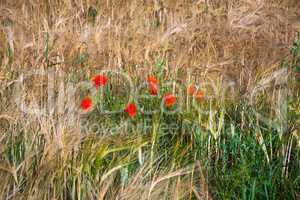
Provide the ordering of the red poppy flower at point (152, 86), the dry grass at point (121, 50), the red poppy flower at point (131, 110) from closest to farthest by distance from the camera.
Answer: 1. the dry grass at point (121, 50)
2. the red poppy flower at point (131, 110)
3. the red poppy flower at point (152, 86)

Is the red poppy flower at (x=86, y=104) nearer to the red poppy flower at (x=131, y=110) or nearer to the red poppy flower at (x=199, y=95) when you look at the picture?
the red poppy flower at (x=131, y=110)

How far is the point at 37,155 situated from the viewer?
2016 millimetres

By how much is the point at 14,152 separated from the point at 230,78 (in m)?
1.12

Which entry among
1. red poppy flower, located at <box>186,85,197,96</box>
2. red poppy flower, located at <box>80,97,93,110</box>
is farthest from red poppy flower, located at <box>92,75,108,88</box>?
red poppy flower, located at <box>186,85,197,96</box>

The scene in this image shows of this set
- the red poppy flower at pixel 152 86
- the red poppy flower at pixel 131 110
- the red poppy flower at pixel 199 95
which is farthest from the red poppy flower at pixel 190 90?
the red poppy flower at pixel 131 110

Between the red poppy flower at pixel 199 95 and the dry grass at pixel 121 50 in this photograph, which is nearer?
the dry grass at pixel 121 50

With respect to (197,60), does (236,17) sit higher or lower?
higher

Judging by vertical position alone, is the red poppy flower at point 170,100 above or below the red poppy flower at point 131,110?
above

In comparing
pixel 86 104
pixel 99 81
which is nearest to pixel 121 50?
pixel 99 81

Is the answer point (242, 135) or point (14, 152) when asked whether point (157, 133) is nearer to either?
point (242, 135)

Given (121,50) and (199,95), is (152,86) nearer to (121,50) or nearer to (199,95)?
(199,95)

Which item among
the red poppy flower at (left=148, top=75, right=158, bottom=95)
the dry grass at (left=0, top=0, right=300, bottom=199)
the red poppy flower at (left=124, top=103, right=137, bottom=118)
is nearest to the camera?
the dry grass at (left=0, top=0, right=300, bottom=199)

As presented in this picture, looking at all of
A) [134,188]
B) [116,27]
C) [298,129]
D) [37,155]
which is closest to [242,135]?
[298,129]

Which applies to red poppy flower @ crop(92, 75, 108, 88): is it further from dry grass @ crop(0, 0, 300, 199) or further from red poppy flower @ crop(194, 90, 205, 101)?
red poppy flower @ crop(194, 90, 205, 101)
